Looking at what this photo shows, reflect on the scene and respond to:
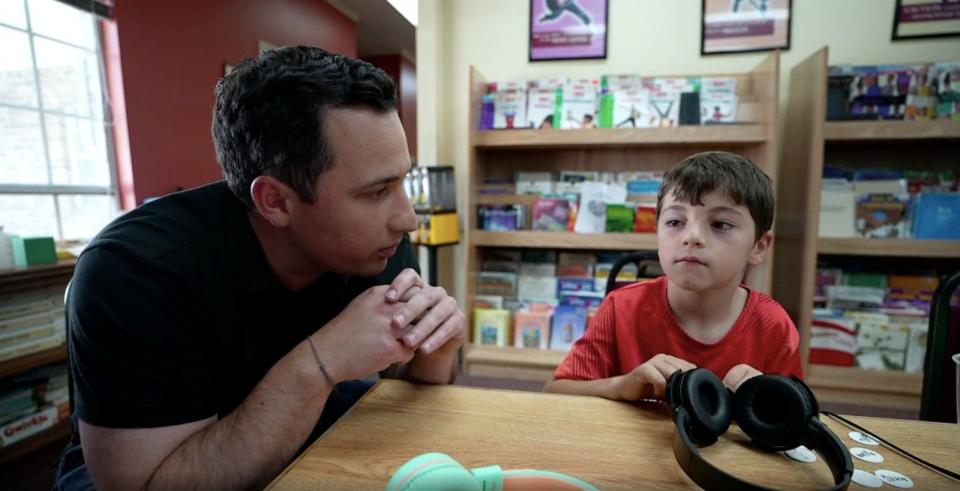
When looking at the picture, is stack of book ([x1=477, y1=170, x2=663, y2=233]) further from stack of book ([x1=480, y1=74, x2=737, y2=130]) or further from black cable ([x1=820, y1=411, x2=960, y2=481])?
black cable ([x1=820, y1=411, x2=960, y2=481])

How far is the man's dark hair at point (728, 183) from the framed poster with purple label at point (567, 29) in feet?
6.17

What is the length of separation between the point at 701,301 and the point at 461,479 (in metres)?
0.84

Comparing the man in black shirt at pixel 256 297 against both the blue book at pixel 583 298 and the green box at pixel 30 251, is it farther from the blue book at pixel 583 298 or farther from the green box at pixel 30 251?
the blue book at pixel 583 298

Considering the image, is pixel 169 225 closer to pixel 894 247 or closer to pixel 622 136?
pixel 622 136

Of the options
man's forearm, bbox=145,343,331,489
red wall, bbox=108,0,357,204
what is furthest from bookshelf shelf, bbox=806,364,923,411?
red wall, bbox=108,0,357,204

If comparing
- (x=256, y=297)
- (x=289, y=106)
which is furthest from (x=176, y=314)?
(x=289, y=106)

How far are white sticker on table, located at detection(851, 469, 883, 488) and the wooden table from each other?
14 millimetres

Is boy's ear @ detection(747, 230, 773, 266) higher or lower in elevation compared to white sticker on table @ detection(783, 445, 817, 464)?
higher

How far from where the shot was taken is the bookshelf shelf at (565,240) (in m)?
2.40

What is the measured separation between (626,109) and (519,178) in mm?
714

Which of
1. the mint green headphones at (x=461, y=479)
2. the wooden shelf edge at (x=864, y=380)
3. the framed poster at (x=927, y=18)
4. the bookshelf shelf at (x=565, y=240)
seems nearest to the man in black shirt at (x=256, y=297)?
the mint green headphones at (x=461, y=479)

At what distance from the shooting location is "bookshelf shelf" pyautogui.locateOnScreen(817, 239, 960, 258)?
6.99 ft

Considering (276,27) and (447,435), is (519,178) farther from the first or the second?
(276,27)

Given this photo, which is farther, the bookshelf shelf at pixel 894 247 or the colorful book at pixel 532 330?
the colorful book at pixel 532 330
